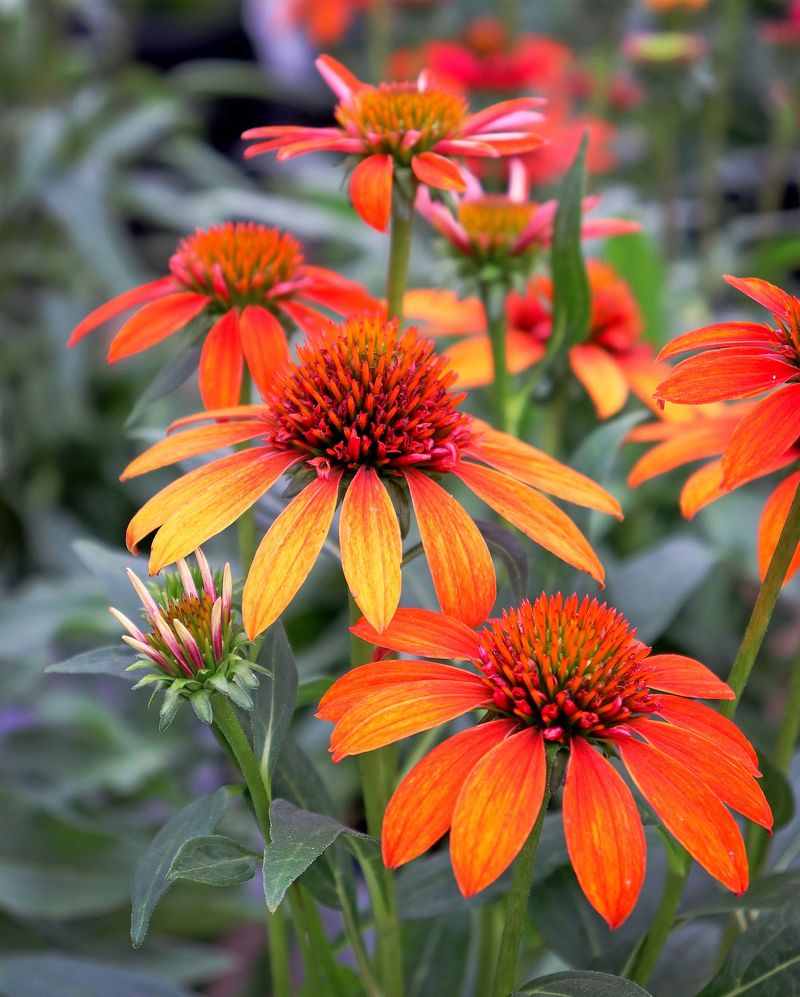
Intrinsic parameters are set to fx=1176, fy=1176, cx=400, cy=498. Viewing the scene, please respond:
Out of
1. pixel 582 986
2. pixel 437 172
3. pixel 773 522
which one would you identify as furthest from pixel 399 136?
pixel 582 986

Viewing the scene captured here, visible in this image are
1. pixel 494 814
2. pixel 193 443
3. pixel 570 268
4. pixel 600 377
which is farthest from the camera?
pixel 600 377

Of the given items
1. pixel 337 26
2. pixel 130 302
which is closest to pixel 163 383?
pixel 130 302

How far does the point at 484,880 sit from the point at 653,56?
1276 mm

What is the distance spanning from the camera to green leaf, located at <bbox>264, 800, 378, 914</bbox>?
1.21 feet

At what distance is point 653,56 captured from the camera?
1.42 m

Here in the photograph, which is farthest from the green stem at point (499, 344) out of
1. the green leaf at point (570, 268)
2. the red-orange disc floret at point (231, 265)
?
the red-orange disc floret at point (231, 265)

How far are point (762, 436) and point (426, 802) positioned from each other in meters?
0.17

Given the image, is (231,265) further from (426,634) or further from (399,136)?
(426,634)

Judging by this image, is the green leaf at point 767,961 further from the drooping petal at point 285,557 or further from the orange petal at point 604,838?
the drooping petal at point 285,557

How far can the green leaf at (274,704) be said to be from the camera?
1.47ft

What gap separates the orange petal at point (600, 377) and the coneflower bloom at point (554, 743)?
0.92 feet

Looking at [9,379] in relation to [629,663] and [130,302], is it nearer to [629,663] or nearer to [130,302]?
[130,302]

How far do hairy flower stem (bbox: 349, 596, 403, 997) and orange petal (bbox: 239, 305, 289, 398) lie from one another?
0.12 m

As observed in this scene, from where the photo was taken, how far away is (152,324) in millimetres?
557
